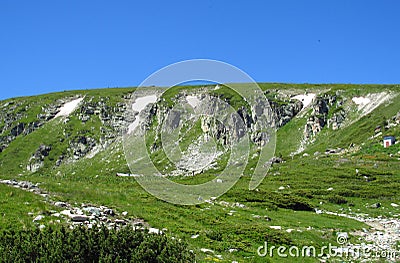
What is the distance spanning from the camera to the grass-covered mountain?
20.1 meters

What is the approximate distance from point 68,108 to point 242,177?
146 meters

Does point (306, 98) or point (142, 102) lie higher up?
point (142, 102)

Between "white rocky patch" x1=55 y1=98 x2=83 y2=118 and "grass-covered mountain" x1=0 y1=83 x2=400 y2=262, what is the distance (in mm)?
1363

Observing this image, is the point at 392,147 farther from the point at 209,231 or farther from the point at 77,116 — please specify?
the point at 77,116

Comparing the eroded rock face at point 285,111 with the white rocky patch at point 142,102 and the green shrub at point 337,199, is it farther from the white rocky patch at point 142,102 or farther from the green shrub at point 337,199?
the green shrub at point 337,199

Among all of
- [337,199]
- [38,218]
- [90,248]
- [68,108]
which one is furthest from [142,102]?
[90,248]

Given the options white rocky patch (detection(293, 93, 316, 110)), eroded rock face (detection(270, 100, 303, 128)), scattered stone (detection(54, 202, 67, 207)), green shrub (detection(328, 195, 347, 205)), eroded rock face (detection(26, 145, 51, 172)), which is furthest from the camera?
eroded rock face (detection(26, 145, 51, 172))

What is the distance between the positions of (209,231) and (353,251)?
7027 millimetres

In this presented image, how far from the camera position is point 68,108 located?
190875 millimetres

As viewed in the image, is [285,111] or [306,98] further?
[306,98]

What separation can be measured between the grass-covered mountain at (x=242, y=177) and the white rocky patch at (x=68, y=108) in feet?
4.47

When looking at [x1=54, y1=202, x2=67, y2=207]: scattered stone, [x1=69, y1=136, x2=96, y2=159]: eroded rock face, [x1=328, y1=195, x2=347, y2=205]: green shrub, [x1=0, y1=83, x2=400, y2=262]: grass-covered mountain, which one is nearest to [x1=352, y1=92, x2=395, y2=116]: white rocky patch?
[x1=0, y1=83, x2=400, y2=262]: grass-covered mountain

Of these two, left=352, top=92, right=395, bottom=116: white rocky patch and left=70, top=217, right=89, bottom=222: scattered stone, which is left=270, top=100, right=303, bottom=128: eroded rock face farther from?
left=70, top=217, right=89, bottom=222: scattered stone

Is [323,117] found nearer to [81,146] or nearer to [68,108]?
[81,146]
